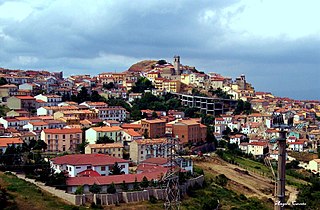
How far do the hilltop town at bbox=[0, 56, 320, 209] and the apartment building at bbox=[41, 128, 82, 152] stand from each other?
0.09m

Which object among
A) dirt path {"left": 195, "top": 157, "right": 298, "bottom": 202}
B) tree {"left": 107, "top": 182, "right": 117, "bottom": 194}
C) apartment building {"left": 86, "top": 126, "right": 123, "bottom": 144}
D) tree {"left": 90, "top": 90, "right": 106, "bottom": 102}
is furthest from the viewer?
tree {"left": 90, "top": 90, "right": 106, "bottom": 102}

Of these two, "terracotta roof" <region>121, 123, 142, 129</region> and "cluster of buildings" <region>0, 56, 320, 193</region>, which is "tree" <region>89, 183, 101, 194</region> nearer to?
"cluster of buildings" <region>0, 56, 320, 193</region>

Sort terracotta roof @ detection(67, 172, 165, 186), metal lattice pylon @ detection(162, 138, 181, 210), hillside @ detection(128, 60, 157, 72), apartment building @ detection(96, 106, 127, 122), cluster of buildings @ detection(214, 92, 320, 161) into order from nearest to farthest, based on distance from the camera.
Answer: metal lattice pylon @ detection(162, 138, 181, 210)
terracotta roof @ detection(67, 172, 165, 186)
apartment building @ detection(96, 106, 127, 122)
cluster of buildings @ detection(214, 92, 320, 161)
hillside @ detection(128, 60, 157, 72)

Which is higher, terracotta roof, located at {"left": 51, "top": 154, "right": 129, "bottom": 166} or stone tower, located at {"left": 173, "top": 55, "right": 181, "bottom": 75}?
stone tower, located at {"left": 173, "top": 55, "right": 181, "bottom": 75}

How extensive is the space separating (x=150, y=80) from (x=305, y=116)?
78.9 feet

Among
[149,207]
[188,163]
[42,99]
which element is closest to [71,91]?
[42,99]

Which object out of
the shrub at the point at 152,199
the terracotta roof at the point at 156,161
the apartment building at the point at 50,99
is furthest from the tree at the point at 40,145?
the apartment building at the point at 50,99

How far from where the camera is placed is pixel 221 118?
209 feet

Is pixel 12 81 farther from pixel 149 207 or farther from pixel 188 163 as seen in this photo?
pixel 149 207

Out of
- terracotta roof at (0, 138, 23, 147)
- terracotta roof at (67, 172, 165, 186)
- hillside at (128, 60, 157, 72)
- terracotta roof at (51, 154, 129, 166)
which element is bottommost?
terracotta roof at (67, 172, 165, 186)

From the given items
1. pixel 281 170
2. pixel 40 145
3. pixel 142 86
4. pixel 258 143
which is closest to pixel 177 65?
pixel 142 86

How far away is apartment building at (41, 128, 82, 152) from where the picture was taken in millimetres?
42125

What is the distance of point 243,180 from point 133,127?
12.4 metres

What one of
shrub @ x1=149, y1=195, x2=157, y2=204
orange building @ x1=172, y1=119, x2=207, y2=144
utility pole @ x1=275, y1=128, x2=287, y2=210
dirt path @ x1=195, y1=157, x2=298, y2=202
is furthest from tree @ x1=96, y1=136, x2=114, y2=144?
utility pole @ x1=275, y1=128, x2=287, y2=210
